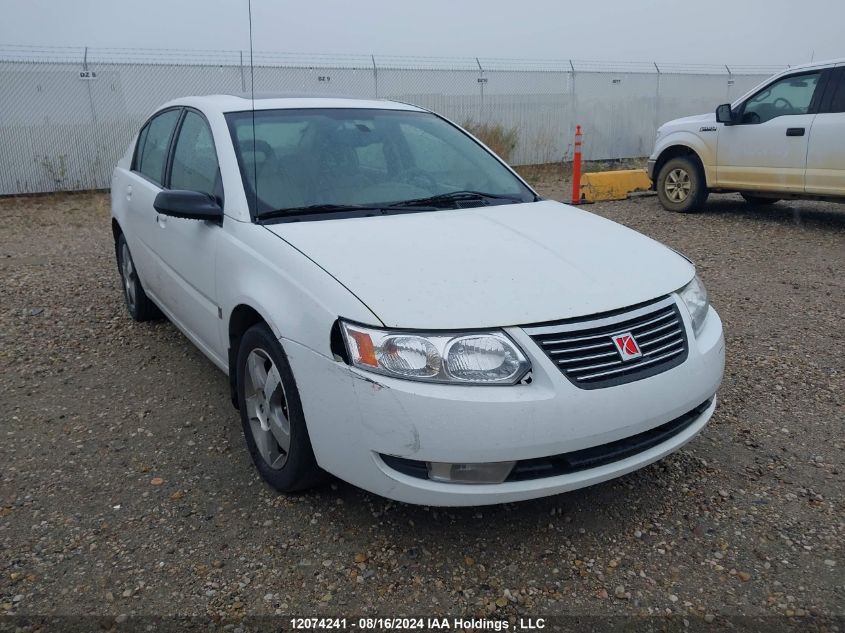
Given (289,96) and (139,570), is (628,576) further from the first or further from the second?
(289,96)

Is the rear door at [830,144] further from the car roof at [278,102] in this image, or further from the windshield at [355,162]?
the car roof at [278,102]

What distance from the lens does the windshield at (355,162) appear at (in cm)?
330

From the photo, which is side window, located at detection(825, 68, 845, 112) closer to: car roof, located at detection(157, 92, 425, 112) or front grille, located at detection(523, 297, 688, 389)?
car roof, located at detection(157, 92, 425, 112)

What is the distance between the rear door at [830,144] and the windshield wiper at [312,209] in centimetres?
647

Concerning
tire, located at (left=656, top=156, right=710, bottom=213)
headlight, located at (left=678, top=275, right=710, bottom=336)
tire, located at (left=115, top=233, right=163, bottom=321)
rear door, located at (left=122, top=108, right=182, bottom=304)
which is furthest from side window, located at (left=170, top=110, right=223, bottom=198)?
tire, located at (left=656, top=156, right=710, bottom=213)

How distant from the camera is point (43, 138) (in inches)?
510

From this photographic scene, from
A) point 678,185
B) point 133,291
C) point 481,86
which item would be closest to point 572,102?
point 481,86

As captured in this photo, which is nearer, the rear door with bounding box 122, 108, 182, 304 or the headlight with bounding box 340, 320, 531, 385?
the headlight with bounding box 340, 320, 531, 385

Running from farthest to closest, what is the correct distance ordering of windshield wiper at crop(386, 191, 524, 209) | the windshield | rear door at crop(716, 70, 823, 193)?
rear door at crop(716, 70, 823, 193)
windshield wiper at crop(386, 191, 524, 209)
the windshield

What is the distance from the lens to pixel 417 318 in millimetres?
2355

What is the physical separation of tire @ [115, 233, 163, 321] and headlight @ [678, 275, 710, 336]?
11.8 ft

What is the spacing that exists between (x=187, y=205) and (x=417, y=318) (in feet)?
4.61

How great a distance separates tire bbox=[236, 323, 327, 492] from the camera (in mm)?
2654

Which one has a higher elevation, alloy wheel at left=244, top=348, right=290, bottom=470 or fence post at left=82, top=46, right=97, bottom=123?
fence post at left=82, top=46, right=97, bottom=123
